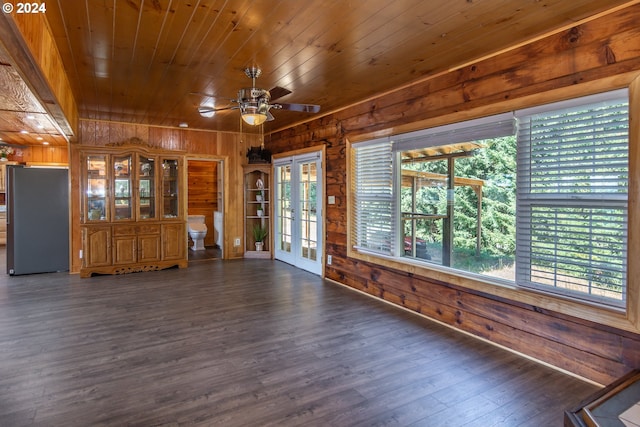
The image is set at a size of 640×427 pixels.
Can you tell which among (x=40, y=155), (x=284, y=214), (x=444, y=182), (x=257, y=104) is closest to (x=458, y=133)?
(x=444, y=182)

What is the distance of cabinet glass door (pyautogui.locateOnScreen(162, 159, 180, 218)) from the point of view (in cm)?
621

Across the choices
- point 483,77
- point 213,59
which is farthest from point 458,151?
point 213,59

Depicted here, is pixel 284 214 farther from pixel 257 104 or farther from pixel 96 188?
pixel 257 104

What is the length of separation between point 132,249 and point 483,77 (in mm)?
5497

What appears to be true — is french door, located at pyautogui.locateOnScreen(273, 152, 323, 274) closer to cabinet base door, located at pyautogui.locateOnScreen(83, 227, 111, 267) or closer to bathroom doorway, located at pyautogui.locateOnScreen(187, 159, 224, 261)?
bathroom doorway, located at pyautogui.locateOnScreen(187, 159, 224, 261)

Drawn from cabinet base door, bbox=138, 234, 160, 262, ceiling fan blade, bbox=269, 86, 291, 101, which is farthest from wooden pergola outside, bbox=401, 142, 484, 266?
cabinet base door, bbox=138, 234, 160, 262

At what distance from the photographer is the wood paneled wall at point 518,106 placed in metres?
2.39

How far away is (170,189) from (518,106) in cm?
537

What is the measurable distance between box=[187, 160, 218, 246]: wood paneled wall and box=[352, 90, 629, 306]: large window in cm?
553

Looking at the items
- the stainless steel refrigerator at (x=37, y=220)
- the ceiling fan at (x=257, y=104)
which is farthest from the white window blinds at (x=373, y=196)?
the stainless steel refrigerator at (x=37, y=220)

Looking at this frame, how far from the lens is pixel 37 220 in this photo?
5.76 meters

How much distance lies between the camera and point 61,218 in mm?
5910

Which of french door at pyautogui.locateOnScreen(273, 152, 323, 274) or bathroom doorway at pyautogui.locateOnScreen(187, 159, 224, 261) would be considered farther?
bathroom doorway at pyautogui.locateOnScreen(187, 159, 224, 261)

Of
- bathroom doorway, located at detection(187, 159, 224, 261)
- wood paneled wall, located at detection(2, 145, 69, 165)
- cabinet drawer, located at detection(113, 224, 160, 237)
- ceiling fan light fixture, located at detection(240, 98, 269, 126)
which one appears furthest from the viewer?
bathroom doorway, located at detection(187, 159, 224, 261)
